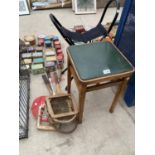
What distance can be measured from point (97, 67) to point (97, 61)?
0.06 metres

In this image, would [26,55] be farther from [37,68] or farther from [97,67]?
[97,67]

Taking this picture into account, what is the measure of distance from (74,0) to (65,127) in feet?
7.33

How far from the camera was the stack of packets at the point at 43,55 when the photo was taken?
6.29 ft

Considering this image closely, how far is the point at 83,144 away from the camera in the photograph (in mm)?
1380

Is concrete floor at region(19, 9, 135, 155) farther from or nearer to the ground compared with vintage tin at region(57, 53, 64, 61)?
nearer to the ground

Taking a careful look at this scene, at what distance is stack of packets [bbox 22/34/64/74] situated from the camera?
1917mm

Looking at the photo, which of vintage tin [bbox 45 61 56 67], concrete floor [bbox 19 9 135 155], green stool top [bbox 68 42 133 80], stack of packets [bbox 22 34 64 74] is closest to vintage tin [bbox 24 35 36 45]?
stack of packets [bbox 22 34 64 74]

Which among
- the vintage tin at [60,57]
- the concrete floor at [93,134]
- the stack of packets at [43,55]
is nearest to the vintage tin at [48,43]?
the stack of packets at [43,55]

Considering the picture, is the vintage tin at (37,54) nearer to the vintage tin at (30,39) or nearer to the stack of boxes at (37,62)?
the stack of boxes at (37,62)

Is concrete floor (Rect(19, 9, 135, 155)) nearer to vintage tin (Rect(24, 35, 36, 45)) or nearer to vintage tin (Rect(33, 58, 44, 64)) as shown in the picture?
vintage tin (Rect(33, 58, 44, 64))

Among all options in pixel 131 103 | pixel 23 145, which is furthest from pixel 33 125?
pixel 131 103

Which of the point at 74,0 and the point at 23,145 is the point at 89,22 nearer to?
the point at 74,0
